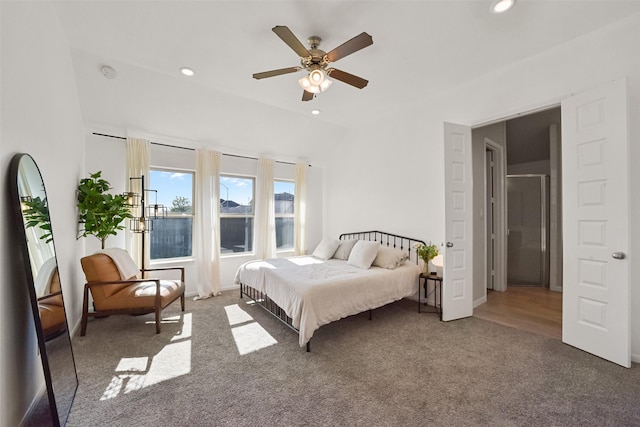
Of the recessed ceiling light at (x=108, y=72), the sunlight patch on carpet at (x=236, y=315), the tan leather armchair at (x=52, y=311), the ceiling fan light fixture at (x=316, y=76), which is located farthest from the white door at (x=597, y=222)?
the recessed ceiling light at (x=108, y=72)

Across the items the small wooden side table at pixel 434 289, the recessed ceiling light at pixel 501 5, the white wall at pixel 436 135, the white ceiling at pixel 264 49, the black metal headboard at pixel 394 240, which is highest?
the white ceiling at pixel 264 49

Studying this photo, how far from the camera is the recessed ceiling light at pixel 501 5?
2125 millimetres

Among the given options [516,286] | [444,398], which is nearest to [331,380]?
[444,398]

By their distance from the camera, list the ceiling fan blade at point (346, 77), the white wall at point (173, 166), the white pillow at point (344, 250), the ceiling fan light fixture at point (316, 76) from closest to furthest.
Answer: the ceiling fan light fixture at point (316, 76) → the ceiling fan blade at point (346, 77) → the white wall at point (173, 166) → the white pillow at point (344, 250)

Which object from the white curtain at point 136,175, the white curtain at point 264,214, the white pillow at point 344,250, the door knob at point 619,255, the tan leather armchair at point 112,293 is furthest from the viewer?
the white curtain at point 264,214

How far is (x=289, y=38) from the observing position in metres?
2.03

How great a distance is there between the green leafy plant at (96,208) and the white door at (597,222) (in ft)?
16.6

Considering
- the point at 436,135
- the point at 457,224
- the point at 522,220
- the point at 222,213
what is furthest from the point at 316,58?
the point at 522,220

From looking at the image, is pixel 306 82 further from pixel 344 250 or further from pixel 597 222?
pixel 597 222

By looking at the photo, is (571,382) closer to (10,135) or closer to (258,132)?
(10,135)

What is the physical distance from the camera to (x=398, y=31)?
2500 mm

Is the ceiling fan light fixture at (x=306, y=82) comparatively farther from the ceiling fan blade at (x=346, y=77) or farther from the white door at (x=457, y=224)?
the white door at (x=457, y=224)

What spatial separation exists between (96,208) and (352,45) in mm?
3385

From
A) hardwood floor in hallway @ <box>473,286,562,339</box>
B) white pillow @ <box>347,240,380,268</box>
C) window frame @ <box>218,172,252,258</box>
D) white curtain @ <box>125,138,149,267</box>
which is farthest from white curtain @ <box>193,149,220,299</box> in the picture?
hardwood floor in hallway @ <box>473,286,562,339</box>
